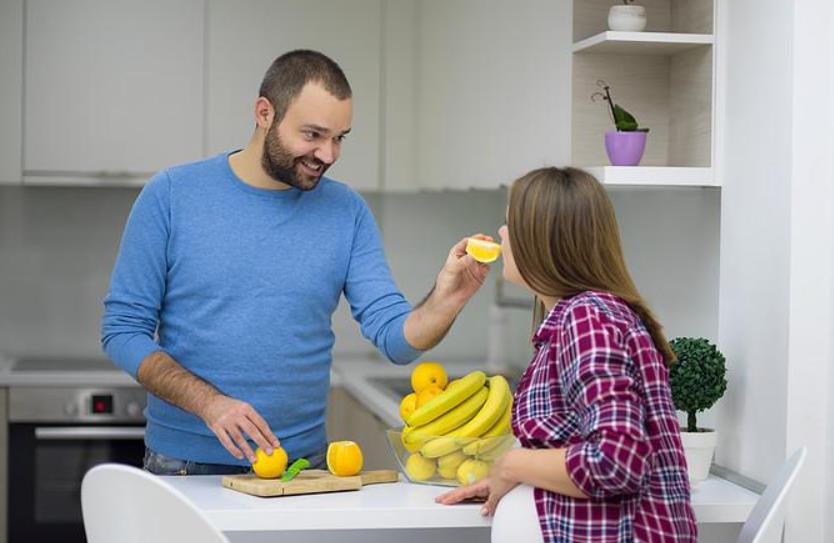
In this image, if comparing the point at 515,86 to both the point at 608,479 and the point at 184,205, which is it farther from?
the point at 608,479

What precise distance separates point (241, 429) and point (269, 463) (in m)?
0.08

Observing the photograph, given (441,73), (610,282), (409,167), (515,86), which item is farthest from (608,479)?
(409,167)

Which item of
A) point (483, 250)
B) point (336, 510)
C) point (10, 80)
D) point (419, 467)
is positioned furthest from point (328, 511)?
point (10, 80)

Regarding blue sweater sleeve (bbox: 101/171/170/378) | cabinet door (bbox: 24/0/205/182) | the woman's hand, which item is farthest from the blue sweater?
cabinet door (bbox: 24/0/205/182)

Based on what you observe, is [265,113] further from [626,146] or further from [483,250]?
[626,146]

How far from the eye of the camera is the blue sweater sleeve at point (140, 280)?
2.30 metres

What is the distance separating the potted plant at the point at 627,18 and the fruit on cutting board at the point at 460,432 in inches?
32.9

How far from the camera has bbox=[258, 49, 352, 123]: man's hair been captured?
93.4 inches

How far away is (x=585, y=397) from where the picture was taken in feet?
5.66

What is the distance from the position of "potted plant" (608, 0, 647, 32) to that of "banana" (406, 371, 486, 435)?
0.85 meters

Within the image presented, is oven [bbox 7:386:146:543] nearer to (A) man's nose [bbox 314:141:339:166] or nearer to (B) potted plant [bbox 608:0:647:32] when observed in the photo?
(A) man's nose [bbox 314:141:339:166]

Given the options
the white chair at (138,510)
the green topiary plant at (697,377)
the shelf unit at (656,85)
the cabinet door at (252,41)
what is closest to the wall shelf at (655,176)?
the shelf unit at (656,85)

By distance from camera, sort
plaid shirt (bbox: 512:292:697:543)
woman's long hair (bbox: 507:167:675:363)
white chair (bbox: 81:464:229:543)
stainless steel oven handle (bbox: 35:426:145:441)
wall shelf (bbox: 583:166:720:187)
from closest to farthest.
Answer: white chair (bbox: 81:464:229:543) < plaid shirt (bbox: 512:292:697:543) < woman's long hair (bbox: 507:167:675:363) < wall shelf (bbox: 583:166:720:187) < stainless steel oven handle (bbox: 35:426:145:441)

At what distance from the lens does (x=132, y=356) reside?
226 cm
